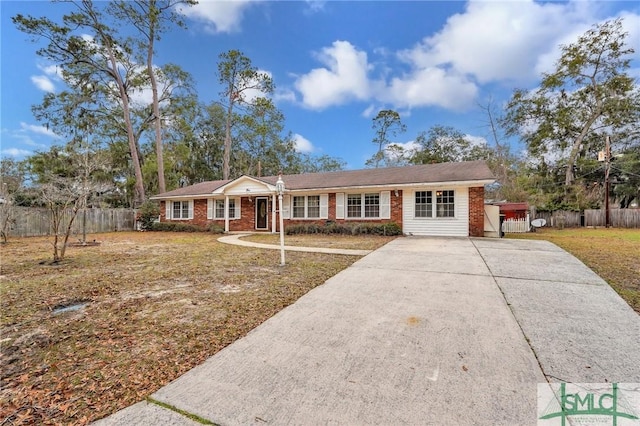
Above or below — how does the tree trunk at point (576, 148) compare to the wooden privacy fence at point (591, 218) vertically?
above

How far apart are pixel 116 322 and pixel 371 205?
488 inches

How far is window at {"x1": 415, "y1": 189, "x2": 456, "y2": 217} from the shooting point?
13.0 metres

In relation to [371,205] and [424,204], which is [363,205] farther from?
[424,204]

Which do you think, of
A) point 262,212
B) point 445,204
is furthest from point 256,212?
point 445,204

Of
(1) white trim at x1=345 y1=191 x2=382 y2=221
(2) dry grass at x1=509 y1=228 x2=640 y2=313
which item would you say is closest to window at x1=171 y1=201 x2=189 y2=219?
(1) white trim at x1=345 y1=191 x2=382 y2=221

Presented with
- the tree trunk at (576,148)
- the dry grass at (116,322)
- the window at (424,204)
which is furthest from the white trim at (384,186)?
the tree trunk at (576,148)

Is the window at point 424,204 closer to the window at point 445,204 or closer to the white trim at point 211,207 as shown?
the window at point 445,204

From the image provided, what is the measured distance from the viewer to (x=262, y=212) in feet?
57.3

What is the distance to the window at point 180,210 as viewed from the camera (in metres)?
19.4

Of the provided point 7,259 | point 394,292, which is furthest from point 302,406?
point 7,259

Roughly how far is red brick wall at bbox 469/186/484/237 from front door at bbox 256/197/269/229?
10.7 m

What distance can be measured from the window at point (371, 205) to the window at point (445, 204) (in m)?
2.80

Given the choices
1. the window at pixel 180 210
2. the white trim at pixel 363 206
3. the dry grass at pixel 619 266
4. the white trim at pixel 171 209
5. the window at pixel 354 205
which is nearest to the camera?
the dry grass at pixel 619 266

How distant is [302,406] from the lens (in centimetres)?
205
